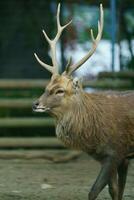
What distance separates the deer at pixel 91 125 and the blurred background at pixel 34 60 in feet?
14.0

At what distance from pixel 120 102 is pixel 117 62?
6.49 metres

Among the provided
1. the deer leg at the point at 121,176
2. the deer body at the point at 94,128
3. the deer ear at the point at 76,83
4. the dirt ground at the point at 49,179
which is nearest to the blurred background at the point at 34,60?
the dirt ground at the point at 49,179

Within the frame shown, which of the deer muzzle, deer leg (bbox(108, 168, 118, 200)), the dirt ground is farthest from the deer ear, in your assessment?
the dirt ground

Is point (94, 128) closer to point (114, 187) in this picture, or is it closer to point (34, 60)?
point (114, 187)

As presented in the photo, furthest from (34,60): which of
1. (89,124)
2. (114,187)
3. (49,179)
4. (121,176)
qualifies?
(114,187)

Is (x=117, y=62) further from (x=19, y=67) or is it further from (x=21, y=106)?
(x=21, y=106)

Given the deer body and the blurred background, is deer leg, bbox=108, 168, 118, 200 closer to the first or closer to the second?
the deer body

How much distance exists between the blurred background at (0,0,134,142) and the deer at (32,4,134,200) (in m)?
4.27

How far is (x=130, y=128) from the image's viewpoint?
8.71m

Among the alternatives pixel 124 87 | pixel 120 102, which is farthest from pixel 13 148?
pixel 120 102

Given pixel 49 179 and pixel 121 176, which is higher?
pixel 121 176

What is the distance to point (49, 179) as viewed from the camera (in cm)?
1092

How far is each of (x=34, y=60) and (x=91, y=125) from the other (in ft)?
23.1

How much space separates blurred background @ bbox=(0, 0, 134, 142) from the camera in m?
13.1
